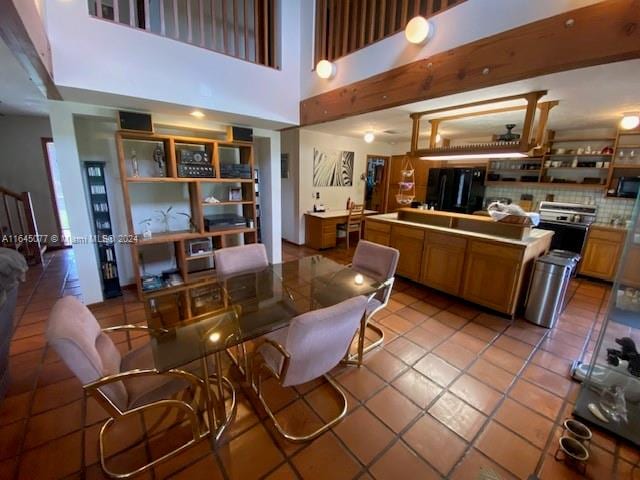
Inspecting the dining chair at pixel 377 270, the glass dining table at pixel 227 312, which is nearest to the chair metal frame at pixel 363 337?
the dining chair at pixel 377 270

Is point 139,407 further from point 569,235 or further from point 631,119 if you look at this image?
point 569,235

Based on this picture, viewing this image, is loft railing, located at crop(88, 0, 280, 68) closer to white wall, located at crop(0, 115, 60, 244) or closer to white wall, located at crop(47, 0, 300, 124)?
white wall, located at crop(47, 0, 300, 124)

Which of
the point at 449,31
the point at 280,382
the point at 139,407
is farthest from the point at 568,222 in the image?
the point at 139,407

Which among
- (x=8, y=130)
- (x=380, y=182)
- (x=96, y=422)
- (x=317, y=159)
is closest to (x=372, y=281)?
(x=96, y=422)

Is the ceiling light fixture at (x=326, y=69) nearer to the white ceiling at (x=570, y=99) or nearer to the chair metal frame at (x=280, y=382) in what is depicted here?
the white ceiling at (x=570, y=99)

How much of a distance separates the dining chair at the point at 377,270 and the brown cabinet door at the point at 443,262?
1169 mm

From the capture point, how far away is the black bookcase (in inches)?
114

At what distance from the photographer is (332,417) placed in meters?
1.66

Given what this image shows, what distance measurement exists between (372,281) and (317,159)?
12.0 feet

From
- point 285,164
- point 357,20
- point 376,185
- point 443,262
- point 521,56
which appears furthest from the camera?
point 376,185

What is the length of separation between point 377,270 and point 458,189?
12.4ft

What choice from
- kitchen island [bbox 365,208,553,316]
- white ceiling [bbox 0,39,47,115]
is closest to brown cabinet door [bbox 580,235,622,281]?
kitchen island [bbox 365,208,553,316]

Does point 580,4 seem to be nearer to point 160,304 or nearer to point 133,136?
point 160,304

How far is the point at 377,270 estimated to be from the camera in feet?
7.93
